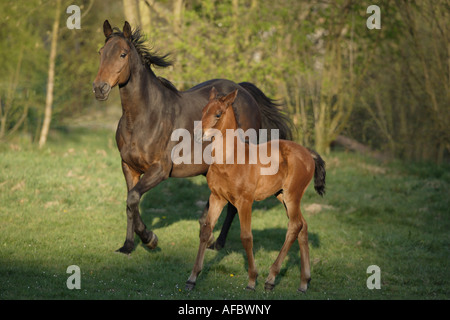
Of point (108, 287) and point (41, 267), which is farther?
point (41, 267)

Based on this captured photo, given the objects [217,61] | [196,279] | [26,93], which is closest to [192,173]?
[196,279]

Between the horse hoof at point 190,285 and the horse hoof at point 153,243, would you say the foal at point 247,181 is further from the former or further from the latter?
the horse hoof at point 153,243

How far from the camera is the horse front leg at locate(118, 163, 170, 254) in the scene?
7344 mm

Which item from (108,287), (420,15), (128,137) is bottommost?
(108,287)

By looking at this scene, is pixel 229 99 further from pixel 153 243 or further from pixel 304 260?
pixel 153 243

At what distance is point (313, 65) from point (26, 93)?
769 cm

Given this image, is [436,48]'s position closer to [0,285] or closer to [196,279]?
[196,279]

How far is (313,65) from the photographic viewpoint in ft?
53.0

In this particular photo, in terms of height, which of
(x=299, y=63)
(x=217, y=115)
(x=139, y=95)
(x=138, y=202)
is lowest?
(x=138, y=202)

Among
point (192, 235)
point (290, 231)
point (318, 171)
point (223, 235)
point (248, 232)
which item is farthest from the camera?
point (192, 235)

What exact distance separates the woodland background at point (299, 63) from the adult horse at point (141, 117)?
6.30 m

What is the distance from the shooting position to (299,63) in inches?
604

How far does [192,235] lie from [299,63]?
788cm

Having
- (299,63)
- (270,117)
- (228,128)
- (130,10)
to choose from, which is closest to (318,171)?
(228,128)
